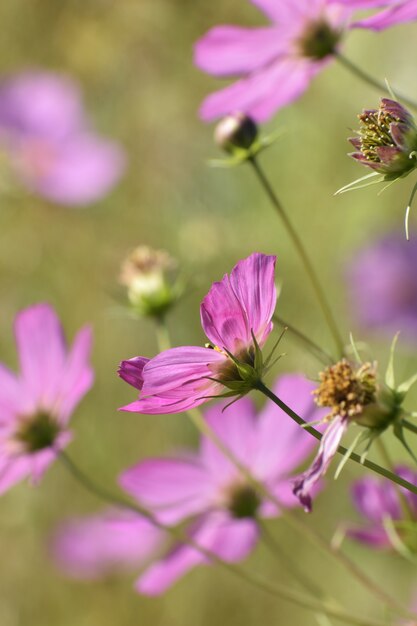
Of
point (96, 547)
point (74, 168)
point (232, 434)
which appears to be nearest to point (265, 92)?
point (232, 434)

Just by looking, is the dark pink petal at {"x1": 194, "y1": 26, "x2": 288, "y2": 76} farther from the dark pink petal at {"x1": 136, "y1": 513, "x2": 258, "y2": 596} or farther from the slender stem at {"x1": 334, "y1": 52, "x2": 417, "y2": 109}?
the dark pink petal at {"x1": 136, "y1": 513, "x2": 258, "y2": 596}

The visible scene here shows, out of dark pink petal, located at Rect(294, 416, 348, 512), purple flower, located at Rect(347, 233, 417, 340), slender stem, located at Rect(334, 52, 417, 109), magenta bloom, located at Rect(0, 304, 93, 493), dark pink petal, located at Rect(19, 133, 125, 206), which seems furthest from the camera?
dark pink petal, located at Rect(19, 133, 125, 206)

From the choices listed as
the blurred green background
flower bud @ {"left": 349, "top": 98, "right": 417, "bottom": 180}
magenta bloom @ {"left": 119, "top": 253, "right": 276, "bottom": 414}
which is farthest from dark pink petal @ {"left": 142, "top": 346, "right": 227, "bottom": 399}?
the blurred green background

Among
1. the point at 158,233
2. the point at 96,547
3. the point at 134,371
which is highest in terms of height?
the point at 134,371

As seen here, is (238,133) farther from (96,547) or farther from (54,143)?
(54,143)

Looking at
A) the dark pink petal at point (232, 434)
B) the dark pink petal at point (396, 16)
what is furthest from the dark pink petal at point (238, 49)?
the dark pink petal at point (232, 434)

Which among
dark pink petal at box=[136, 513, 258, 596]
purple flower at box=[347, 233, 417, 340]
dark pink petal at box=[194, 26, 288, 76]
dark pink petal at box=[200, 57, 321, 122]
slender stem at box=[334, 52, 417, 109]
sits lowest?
purple flower at box=[347, 233, 417, 340]

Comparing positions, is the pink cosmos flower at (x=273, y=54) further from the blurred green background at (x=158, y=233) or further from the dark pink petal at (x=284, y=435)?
the blurred green background at (x=158, y=233)
